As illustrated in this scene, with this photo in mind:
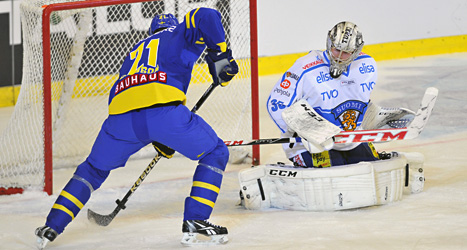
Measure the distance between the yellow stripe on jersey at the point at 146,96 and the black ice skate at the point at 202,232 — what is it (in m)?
0.48

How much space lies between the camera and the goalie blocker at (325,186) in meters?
3.72

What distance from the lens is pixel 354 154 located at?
3.97m

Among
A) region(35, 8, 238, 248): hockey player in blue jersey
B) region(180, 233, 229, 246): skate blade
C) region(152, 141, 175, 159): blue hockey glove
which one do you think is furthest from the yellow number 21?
region(180, 233, 229, 246): skate blade

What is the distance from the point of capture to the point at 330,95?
3.98m

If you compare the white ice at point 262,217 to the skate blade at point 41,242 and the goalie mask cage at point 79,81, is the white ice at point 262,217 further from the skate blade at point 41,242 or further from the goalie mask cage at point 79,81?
the goalie mask cage at point 79,81

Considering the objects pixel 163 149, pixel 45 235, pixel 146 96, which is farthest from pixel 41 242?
pixel 146 96

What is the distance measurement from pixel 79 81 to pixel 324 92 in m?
1.88

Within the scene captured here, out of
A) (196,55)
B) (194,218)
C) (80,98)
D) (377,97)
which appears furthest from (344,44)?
(377,97)

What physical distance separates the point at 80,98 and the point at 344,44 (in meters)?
2.07

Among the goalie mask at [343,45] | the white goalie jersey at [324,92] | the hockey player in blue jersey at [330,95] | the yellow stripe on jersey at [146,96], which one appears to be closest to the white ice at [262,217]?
the hockey player in blue jersey at [330,95]

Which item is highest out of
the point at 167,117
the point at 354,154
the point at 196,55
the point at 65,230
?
the point at 196,55

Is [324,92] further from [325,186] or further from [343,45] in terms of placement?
[325,186]

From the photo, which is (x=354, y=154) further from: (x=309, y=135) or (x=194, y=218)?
(x=194, y=218)

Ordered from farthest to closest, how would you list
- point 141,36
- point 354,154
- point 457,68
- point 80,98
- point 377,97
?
point 457,68
point 377,97
point 141,36
point 80,98
point 354,154
